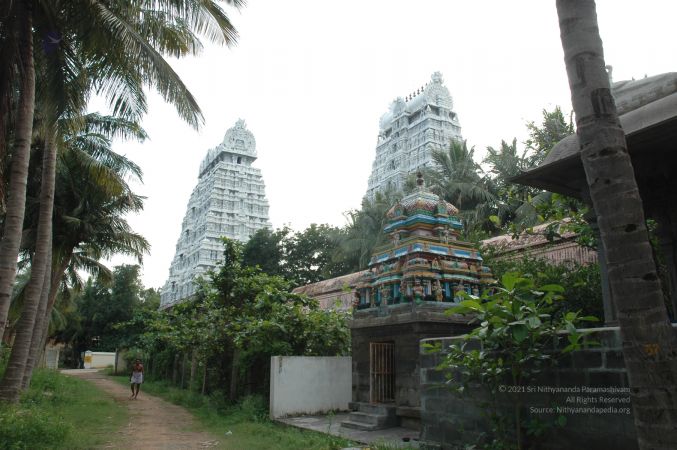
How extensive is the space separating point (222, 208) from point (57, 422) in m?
44.0

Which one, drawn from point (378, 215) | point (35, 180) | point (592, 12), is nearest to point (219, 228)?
point (378, 215)

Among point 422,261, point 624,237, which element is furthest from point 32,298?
point 624,237

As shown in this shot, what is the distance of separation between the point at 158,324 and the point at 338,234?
15098 millimetres

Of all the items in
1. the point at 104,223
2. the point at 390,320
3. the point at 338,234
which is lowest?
the point at 390,320

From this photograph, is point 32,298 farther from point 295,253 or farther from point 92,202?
point 295,253

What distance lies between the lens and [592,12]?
2.88 m

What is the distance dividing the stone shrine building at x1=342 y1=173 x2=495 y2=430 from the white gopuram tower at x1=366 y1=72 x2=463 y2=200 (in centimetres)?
3215

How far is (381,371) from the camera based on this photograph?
31.9 feet

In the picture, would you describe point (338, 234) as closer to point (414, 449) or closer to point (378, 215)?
point (378, 215)

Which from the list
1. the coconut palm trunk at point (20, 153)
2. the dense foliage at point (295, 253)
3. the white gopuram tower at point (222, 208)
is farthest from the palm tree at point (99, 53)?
the white gopuram tower at point (222, 208)

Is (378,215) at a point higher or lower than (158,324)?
higher

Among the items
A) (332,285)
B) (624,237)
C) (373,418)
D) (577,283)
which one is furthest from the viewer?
(332,285)

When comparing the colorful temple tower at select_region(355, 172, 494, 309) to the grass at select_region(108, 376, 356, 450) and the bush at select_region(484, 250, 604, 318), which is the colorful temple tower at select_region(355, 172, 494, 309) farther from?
the grass at select_region(108, 376, 356, 450)

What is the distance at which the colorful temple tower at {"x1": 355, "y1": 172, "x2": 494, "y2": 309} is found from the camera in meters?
9.25
